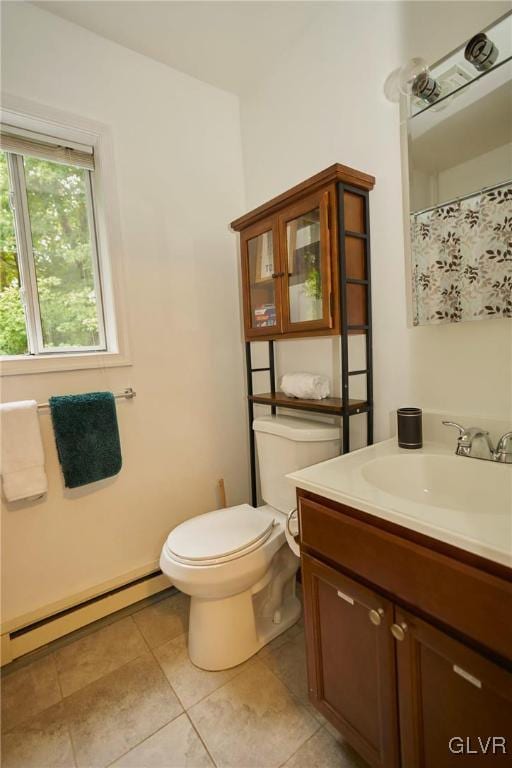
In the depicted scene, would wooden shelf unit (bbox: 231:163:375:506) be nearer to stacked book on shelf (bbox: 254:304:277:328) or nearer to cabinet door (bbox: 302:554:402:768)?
stacked book on shelf (bbox: 254:304:277:328)

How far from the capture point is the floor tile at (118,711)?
1.11 m

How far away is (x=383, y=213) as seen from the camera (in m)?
1.34

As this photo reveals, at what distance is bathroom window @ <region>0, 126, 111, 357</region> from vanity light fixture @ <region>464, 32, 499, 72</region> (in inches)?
56.6

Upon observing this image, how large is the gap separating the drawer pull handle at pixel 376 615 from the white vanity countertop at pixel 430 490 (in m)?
0.22

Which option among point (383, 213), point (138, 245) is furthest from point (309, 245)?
point (138, 245)

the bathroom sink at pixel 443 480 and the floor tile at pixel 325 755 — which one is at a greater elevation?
the bathroom sink at pixel 443 480

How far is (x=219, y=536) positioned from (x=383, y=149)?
155 cm

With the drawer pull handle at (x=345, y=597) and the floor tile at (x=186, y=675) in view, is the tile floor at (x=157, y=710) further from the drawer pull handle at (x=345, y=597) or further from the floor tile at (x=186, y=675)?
the drawer pull handle at (x=345, y=597)

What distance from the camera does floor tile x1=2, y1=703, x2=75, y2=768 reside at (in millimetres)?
1074

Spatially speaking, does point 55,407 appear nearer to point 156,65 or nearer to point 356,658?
point 356,658

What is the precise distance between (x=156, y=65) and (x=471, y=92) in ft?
4.57

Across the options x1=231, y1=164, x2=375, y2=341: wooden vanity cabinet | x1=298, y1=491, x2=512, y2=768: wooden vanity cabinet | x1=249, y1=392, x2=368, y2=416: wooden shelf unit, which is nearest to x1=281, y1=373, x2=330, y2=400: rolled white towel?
x1=249, y1=392, x2=368, y2=416: wooden shelf unit

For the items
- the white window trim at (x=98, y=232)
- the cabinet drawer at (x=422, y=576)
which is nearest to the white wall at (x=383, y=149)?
the cabinet drawer at (x=422, y=576)

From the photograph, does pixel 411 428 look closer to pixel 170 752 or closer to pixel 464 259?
pixel 464 259
